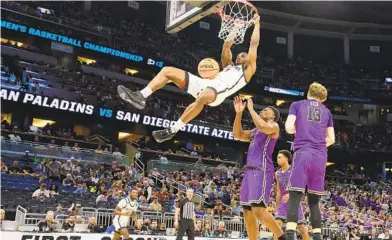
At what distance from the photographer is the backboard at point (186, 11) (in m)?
7.48

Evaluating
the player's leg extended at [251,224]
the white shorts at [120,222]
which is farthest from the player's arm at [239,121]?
the white shorts at [120,222]

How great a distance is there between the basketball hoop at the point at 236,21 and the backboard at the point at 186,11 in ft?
0.85

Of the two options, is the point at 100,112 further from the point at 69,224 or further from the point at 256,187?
the point at 256,187

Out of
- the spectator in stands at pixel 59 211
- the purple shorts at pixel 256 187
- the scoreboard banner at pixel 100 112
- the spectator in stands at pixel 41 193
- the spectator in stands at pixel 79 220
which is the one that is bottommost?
the spectator in stands at pixel 79 220

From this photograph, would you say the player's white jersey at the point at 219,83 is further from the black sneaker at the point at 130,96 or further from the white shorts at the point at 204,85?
the black sneaker at the point at 130,96

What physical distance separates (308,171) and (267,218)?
1.15 meters

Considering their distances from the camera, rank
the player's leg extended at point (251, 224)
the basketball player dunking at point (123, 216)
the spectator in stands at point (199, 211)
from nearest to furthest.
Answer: the player's leg extended at point (251, 224) → the basketball player dunking at point (123, 216) → the spectator in stands at point (199, 211)

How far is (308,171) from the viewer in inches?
242

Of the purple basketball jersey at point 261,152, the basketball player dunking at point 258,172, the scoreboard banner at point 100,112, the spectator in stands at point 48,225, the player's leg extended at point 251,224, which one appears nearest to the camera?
the basketball player dunking at point 258,172

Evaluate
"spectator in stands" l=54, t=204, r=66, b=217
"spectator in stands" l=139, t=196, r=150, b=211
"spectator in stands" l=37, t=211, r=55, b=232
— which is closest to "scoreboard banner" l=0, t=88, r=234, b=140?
"spectator in stands" l=139, t=196, r=150, b=211

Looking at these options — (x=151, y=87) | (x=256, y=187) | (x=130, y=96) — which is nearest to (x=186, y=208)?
(x=256, y=187)


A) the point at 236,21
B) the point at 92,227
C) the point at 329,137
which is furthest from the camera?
the point at 92,227

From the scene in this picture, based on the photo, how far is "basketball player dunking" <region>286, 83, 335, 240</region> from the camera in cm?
603

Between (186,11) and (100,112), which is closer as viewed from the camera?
(186,11)
